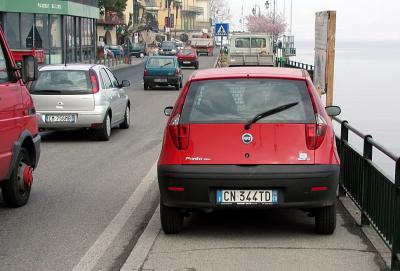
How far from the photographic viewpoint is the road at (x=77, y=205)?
6297 millimetres

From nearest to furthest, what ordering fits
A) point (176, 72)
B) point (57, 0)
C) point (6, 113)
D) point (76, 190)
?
1. point (6, 113)
2. point (76, 190)
3. point (176, 72)
4. point (57, 0)

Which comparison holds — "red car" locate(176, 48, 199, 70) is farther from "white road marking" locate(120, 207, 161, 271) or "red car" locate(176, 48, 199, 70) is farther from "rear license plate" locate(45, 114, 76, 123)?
"white road marking" locate(120, 207, 161, 271)

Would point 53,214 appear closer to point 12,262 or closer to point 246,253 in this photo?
point 12,262

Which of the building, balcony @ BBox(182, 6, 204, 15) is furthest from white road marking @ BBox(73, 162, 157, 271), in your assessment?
balcony @ BBox(182, 6, 204, 15)

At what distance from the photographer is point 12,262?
6051 mm

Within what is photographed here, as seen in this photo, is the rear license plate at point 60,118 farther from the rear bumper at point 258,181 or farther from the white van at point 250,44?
the white van at point 250,44

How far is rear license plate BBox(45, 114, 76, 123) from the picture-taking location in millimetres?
14336

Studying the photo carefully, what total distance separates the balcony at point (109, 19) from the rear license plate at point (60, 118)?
71059mm

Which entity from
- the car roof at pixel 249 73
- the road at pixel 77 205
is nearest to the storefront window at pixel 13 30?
the road at pixel 77 205

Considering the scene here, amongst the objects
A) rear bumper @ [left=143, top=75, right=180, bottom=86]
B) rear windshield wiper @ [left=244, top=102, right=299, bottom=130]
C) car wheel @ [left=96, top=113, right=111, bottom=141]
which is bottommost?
rear bumper @ [left=143, top=75, right=180, bottom=86]

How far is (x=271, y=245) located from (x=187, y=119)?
1.34 metres

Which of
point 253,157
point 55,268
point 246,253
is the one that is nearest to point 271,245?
point 246,253

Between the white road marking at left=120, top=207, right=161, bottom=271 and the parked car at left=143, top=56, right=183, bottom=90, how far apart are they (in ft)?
83.2

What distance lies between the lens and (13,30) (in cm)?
4403
